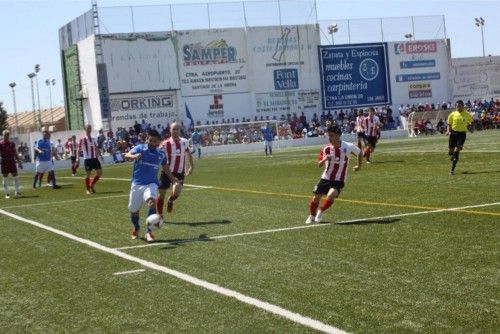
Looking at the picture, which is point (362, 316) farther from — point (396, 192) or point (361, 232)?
point (396, 192)

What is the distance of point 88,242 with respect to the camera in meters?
13.7

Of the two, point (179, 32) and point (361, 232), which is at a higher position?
point (179, 32)

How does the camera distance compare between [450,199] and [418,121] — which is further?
[418,121]

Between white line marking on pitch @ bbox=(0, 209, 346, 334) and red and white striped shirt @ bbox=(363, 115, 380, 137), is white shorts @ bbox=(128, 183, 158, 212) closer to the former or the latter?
white line marking on pitch @ bbox=(0, 209, 346, 334)

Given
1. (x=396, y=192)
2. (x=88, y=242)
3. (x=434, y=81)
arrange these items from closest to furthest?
(x=88, y=242)
(x=396, y=192)
(x=434, y=81)

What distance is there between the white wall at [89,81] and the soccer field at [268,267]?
45.3m

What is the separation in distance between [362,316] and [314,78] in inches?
2481

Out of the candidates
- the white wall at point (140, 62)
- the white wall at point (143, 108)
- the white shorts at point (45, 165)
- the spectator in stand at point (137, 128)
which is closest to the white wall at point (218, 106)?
the white wall at point (143, 108)

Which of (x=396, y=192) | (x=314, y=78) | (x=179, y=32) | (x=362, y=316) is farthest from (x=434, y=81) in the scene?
(x=362, y=316)

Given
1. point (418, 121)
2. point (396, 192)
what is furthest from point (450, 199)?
point (418, 121)

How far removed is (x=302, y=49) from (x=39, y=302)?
203 feet

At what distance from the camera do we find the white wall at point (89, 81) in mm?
64000

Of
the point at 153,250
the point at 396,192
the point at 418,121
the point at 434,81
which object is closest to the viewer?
the point at 153,250

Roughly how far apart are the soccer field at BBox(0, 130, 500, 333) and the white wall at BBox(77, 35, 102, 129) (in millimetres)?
45256
